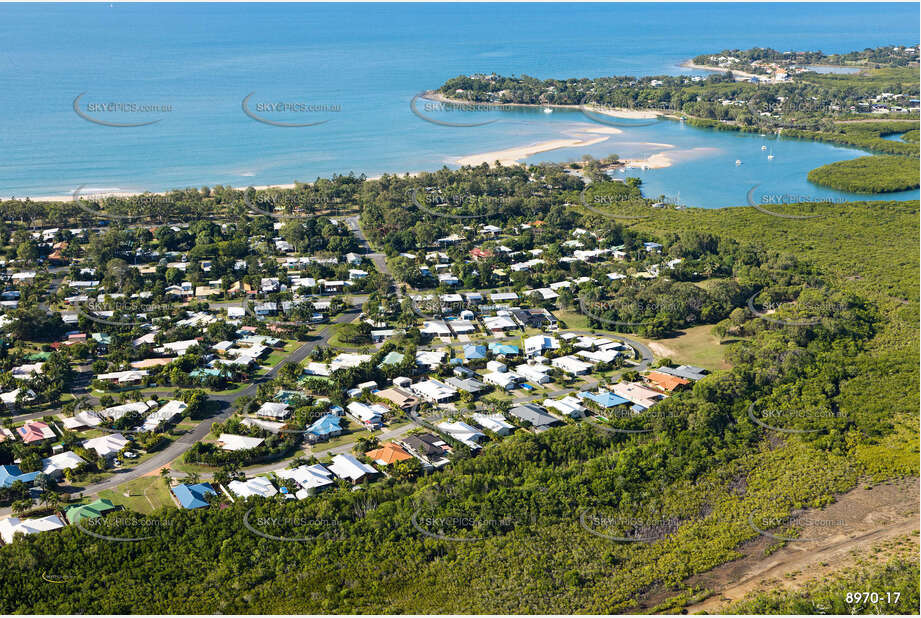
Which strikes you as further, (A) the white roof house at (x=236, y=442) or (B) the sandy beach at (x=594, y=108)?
(B) the sandy beach at (x=594, y=108)

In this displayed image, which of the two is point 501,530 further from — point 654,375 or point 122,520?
point 654,375

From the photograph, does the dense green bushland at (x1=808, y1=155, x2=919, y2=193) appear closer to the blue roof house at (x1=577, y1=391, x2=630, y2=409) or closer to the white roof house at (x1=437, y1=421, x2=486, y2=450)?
the blue roof house at (x1=577, y1=391, x2=630, y2=409)

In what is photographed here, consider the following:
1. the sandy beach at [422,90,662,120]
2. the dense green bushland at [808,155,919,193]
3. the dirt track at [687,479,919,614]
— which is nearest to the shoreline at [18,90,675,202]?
the sandy beach at [422,90,662,120]

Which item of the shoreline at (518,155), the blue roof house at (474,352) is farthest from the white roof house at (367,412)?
the shoreline at (518,155)

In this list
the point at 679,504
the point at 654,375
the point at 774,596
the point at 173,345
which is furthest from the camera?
the point at 173,345

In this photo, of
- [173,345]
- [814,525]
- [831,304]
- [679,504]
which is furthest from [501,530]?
[831,304]

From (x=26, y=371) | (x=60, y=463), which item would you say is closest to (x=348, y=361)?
(x=60, y=463)

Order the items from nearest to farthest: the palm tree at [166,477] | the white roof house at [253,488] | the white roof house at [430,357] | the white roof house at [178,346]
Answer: the white roof house at [253,488] < the palm tree at [166,477] < the white roof house at [430,357] < the white roof house at [178,346]

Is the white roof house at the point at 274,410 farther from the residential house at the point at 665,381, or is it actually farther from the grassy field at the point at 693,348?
the grassy field at the point at 693,348
